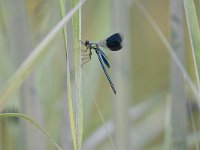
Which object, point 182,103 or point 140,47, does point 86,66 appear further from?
point 140,47

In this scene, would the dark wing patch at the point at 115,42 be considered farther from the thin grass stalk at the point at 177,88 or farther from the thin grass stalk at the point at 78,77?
the thin grass stalk at the point at 78,77

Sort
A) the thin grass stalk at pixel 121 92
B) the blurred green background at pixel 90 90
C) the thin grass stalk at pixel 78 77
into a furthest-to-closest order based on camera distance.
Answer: the thin grass stalk at pixel 121 92 → the blurred green background at pixel 90 90 → the thin grass stalk at pixel 78 77

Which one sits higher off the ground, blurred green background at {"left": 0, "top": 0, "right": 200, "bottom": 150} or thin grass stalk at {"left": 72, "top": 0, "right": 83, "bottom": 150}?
blurred green background at {"left": 0, "top": 0, "right": 200, "bottom": 150}

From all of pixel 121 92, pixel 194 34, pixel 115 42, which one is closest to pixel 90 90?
pixel 121 92

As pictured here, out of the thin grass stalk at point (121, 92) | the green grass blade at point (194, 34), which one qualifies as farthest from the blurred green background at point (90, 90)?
the green grass blade at point (194, 34)

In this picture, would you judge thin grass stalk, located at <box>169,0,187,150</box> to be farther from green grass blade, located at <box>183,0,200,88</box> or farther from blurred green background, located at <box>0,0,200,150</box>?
green grass blade, located at <box>183,0,200,88</box>

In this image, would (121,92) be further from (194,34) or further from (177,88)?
(194,34)

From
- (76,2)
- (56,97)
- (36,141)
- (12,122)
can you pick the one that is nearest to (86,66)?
(56,97)

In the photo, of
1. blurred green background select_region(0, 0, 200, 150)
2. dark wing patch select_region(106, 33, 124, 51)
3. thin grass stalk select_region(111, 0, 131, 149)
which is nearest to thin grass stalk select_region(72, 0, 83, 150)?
blurred green background select_region(0, 0, 200, 150)

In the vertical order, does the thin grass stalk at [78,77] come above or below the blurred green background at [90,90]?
below
